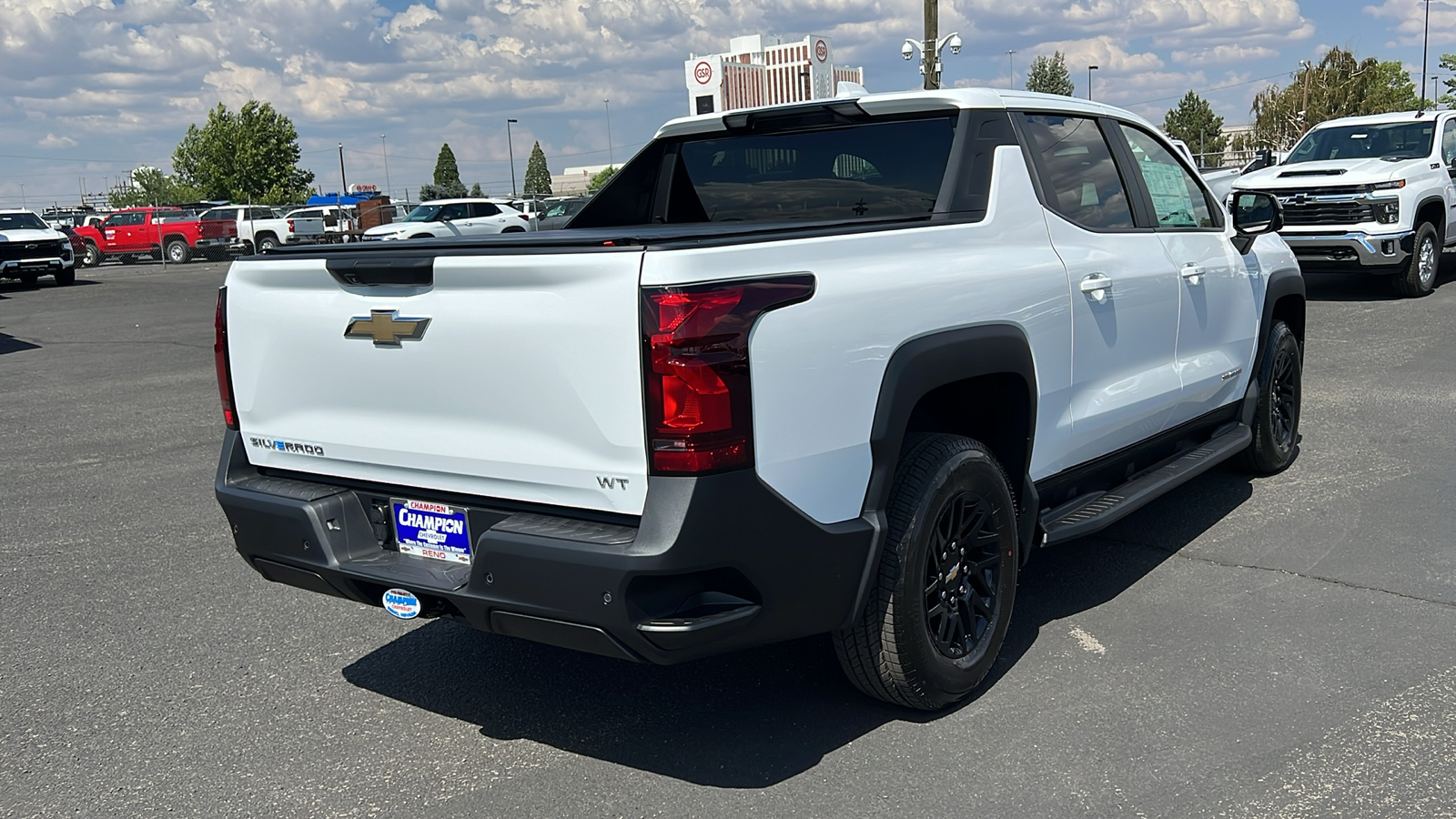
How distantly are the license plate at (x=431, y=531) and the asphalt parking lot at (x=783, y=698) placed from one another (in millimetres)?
639

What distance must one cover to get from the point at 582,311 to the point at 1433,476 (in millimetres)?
5265

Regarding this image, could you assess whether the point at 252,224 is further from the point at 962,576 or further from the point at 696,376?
the point at 696,376

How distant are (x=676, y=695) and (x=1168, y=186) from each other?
314 centimetres

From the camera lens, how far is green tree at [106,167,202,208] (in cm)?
8769

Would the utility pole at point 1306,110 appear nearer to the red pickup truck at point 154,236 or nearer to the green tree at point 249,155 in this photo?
the red pickup truck at point 154,236

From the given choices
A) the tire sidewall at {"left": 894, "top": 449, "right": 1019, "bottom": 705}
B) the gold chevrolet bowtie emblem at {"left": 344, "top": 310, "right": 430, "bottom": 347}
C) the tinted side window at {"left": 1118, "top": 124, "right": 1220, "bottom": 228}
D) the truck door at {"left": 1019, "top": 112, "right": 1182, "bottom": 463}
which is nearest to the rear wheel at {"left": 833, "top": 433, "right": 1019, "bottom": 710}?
the tire sidewall at {"left": 894, "top": 449, "right": 1019, "bottom": 705}

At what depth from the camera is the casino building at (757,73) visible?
263 ft

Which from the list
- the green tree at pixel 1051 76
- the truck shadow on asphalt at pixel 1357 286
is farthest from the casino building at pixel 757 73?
the truck shadow on asphalt at pixel 1357 286

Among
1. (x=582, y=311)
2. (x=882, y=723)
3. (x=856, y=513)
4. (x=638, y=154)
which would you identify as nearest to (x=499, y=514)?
(x=582, y=311)

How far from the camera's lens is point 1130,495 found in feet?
15.1

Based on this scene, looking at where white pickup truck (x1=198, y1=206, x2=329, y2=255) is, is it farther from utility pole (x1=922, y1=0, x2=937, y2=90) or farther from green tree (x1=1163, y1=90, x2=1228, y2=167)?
green tree (x1=1163, y1=90, x2=1228, y2=167)

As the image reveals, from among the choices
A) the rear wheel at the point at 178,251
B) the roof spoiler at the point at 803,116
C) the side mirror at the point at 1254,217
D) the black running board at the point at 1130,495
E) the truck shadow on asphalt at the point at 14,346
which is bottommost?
the truck shadow on asphalt at the point at 14,346

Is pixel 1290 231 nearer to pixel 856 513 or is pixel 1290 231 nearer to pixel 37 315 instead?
pixel 856 513

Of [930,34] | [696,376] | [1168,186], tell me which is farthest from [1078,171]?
[930,34]
